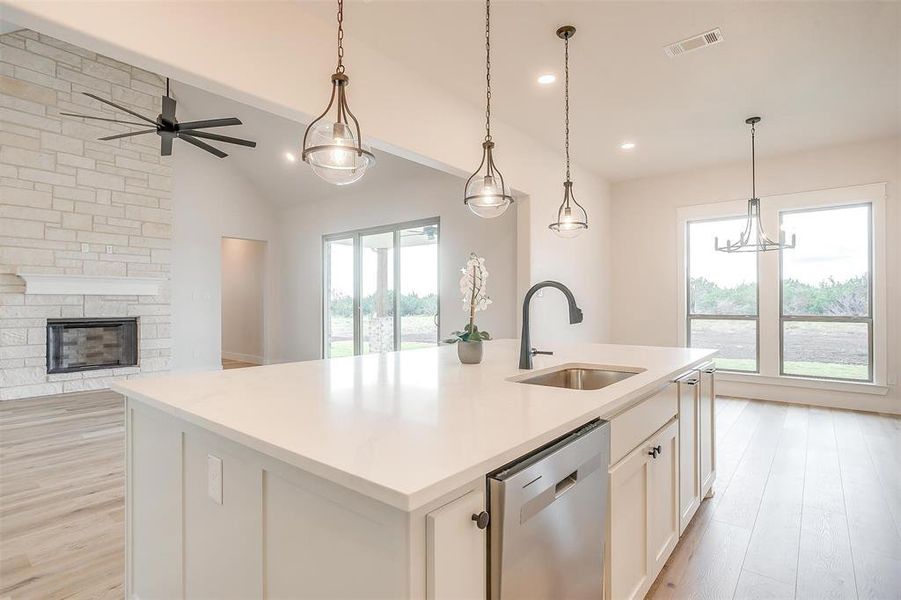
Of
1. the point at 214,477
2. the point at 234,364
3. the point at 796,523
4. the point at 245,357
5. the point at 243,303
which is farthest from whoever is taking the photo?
the point at 243,303

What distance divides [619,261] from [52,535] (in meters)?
6.29

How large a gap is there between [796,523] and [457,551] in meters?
2.53

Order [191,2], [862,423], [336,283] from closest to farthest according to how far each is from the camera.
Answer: [191,2] → [862,423] → [336,283]

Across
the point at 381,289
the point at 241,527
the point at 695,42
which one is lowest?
the point at 241,527

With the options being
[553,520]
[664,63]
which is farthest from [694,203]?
[553,520]

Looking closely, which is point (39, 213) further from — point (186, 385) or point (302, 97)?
point (186, 385)

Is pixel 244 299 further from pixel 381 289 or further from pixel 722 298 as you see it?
pixel 722 298

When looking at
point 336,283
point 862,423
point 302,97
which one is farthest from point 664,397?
point 336,283

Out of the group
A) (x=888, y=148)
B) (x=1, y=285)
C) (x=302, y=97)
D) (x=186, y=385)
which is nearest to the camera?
(x=186, y=385)

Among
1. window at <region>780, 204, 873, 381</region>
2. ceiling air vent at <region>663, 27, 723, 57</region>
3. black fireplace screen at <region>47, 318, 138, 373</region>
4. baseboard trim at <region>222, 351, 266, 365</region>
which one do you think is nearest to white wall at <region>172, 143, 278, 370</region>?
black fireplace screen at <region>47, 318, 138, 373</region>

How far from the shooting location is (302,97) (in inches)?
106

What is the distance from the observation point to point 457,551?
0.86m

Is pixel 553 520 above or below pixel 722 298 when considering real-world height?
below

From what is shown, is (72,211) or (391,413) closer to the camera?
(391,413)
